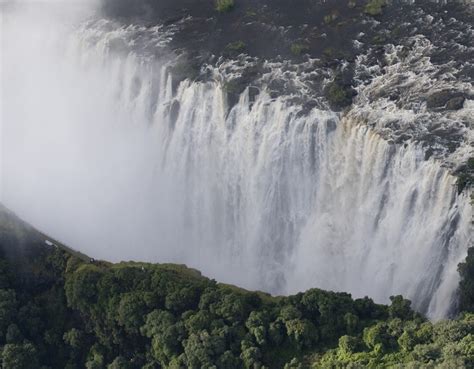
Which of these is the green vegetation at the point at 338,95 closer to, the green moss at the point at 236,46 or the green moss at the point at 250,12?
the green moss at the point at 236,46

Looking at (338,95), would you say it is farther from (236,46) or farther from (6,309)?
(6,309)

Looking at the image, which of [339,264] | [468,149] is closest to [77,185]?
[339,264]

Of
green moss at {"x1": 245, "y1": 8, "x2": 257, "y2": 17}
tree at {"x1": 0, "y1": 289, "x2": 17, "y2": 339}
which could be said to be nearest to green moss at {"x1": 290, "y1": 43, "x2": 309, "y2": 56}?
green moss at {"x1": 245, "y1": 8, "x2": 257, "y2": 17}

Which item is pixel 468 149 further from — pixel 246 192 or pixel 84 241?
pixel 84 241

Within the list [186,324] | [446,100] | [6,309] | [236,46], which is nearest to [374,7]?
[236,46]

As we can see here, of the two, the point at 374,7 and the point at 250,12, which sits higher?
the point at 374,7

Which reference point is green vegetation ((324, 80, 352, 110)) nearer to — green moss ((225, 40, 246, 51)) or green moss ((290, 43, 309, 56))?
green moss ((290, 43, 309, 56))

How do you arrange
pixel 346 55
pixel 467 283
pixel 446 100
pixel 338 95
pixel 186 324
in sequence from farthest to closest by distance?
pixel 346 55
pixel 338 95
pixel 446 100
pixel 186 324
pixel 467 283
